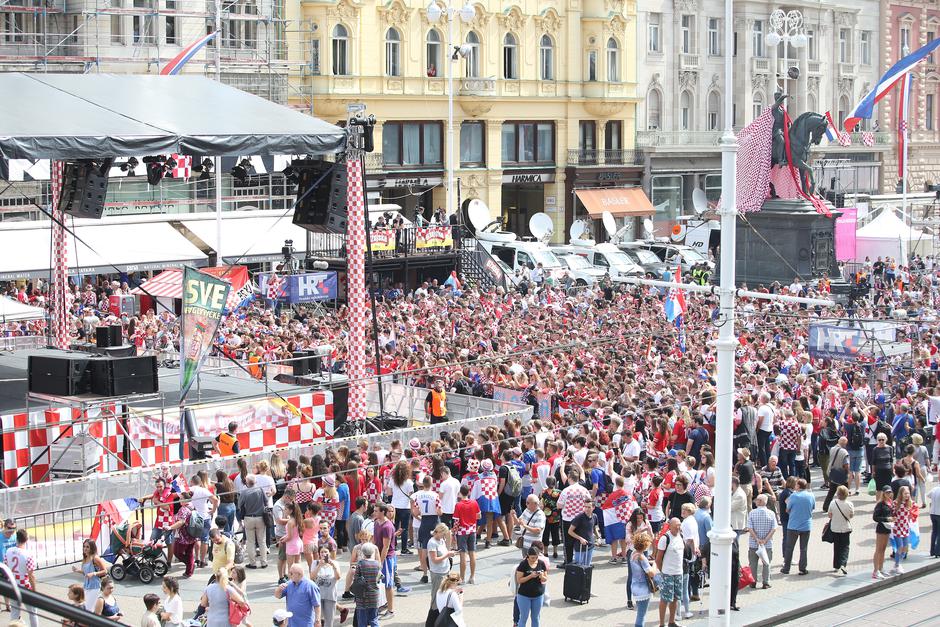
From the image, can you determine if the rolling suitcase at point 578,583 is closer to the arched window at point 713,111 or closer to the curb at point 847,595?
the curb at point 847,595

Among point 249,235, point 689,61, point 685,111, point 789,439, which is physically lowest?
point 789,439

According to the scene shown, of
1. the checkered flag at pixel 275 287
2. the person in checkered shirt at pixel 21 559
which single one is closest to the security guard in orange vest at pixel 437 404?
the person in checkered shirt at pixel 21 559

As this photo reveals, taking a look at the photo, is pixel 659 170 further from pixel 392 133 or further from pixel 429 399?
pixel 429 399

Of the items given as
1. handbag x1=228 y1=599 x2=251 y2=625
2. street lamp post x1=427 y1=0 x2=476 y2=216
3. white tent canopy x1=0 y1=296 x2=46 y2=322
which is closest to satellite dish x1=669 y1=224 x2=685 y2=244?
street lamp post x1=427 y1=0 x2=476 y2=216

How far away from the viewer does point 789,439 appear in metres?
20.3

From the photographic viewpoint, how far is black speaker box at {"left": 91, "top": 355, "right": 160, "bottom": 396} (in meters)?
19.7

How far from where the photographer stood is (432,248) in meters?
40.6

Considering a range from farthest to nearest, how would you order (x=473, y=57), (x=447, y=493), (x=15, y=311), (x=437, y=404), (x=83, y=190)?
(x=473, y=57) < (x=15, y=311) < (x=83, y=190) < (x=437, y=404) < (x=447, y=493)

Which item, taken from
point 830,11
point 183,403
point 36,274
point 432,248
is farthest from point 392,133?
point 183,403

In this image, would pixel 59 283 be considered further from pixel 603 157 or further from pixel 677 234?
pixel 603 157

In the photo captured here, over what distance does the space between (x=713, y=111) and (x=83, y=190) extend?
4352 cm

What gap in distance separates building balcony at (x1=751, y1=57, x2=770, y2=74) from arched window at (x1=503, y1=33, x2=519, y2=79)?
49.4 ft

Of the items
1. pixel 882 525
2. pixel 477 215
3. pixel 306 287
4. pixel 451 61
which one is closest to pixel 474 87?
pixel 451 61

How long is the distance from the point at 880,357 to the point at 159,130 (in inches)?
535
